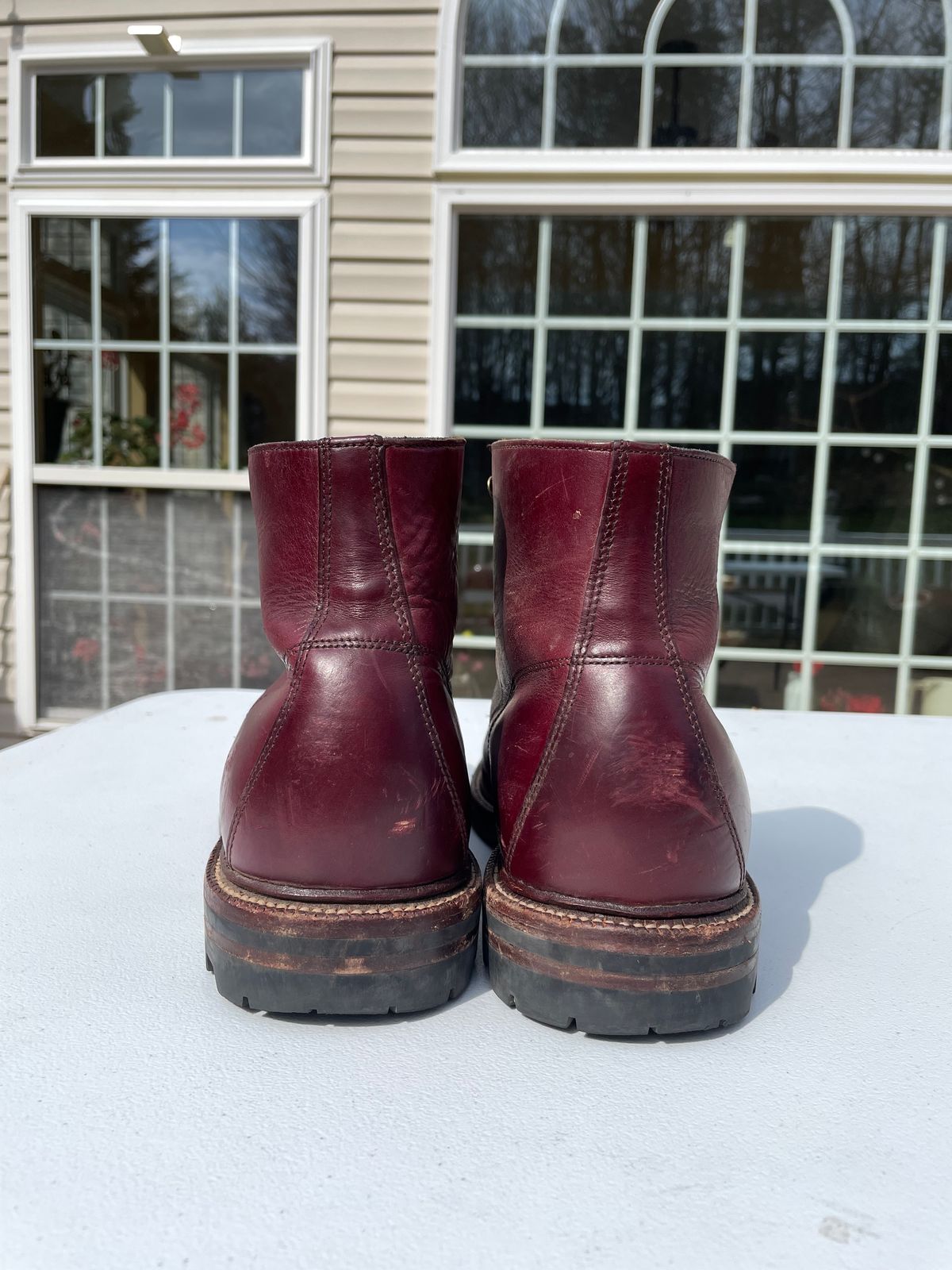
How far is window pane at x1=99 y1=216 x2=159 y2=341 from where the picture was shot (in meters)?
3.47

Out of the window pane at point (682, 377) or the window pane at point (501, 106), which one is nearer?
the window pane at point (501, 106)

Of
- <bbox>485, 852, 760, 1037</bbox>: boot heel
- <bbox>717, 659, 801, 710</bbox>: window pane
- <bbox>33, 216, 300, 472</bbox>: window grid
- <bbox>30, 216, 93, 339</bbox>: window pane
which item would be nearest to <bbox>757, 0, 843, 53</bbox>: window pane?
<bbox>33, 216, 300, 472</bbox>: window grid

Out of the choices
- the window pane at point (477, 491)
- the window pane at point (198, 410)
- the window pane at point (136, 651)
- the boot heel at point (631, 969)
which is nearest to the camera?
the boot heel at point (631, 969)

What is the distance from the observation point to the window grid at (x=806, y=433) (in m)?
3.27

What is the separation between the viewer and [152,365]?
3.58 m

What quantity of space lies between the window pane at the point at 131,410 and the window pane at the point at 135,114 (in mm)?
792

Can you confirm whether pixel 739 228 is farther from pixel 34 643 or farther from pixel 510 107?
pixel 34 643

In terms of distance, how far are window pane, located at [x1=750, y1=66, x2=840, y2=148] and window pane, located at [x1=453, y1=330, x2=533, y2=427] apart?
1121 millimetres

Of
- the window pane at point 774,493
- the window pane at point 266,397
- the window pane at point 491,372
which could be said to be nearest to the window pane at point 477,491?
the window pane at point 491,372

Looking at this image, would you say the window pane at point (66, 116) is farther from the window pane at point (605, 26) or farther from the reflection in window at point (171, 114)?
the window pane at point (605, 26)

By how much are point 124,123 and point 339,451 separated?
3.57m

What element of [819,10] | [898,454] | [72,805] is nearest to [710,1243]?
[72,805]

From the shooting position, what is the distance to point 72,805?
3.75 ft

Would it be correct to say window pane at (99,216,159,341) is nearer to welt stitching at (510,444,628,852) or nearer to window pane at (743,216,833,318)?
window pane at (743,216,833,318)
